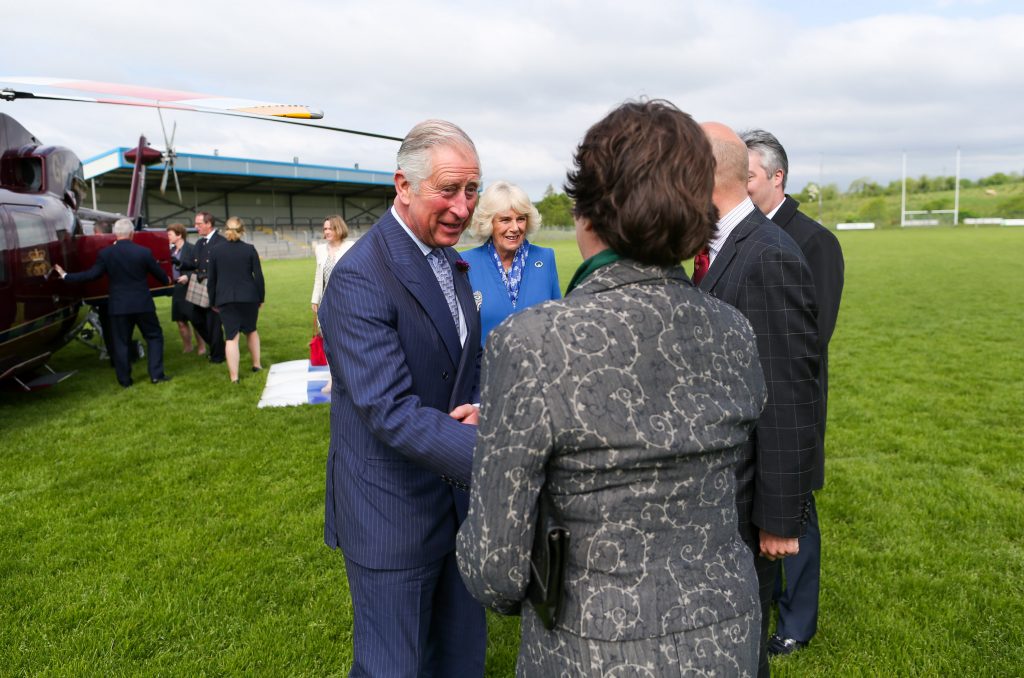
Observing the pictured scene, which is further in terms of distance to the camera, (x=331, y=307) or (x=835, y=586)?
(x=835, y=586)

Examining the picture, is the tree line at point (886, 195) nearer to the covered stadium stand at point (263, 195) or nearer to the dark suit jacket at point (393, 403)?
the covered stadium stand at point (263, 195)

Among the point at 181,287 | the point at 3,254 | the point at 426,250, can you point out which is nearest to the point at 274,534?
the point at 426,250

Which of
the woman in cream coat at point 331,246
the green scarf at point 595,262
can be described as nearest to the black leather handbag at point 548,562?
the green scarf at point 595,262

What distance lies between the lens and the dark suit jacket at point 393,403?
6.01 ft

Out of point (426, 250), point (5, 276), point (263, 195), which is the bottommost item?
point (5, 276)

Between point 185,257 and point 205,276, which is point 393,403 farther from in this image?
point 185,257

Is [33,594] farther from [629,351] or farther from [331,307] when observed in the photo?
[629,351]

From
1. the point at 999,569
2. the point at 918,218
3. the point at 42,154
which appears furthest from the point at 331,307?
the point at 918,218

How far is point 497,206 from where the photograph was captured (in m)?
4.30

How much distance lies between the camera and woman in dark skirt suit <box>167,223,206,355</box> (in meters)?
10.5

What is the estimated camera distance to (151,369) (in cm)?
916

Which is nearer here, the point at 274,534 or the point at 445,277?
the point at 445,277

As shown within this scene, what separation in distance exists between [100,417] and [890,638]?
7.52 meters

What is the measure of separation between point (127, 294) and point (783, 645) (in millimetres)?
8468
